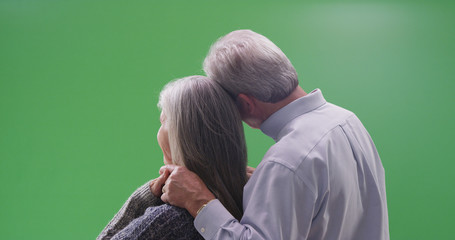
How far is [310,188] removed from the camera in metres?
1.13

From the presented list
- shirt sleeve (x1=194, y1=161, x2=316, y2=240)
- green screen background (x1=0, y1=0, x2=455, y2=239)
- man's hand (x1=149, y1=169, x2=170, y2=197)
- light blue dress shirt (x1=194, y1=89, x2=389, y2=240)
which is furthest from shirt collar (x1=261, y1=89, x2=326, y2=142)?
green screen background (x1=0, y1=0, x2=455, y2=239)

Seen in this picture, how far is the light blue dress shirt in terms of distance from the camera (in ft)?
3.67

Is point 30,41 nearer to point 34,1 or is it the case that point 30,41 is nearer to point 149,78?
point 34,1

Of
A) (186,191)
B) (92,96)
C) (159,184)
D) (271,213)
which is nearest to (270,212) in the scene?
(271,213)

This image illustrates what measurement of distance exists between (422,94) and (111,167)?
5.95 feet

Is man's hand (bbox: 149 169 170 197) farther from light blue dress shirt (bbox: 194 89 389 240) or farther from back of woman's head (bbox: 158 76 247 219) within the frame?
light blue dress shirt (bbox: 194 89 389 240)

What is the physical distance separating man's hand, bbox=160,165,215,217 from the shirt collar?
0.26m

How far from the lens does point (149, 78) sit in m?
2.55

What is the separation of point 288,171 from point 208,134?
0.27m

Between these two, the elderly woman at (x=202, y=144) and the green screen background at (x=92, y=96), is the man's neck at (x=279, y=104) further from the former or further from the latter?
the green screen background at (x=92, y=96)

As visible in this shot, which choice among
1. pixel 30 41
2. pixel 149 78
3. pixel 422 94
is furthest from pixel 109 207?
pixel 422 94

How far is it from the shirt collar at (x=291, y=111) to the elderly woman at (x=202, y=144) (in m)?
0.10

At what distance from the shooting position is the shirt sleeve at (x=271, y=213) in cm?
111

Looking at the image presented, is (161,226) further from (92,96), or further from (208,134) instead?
(92,96)
